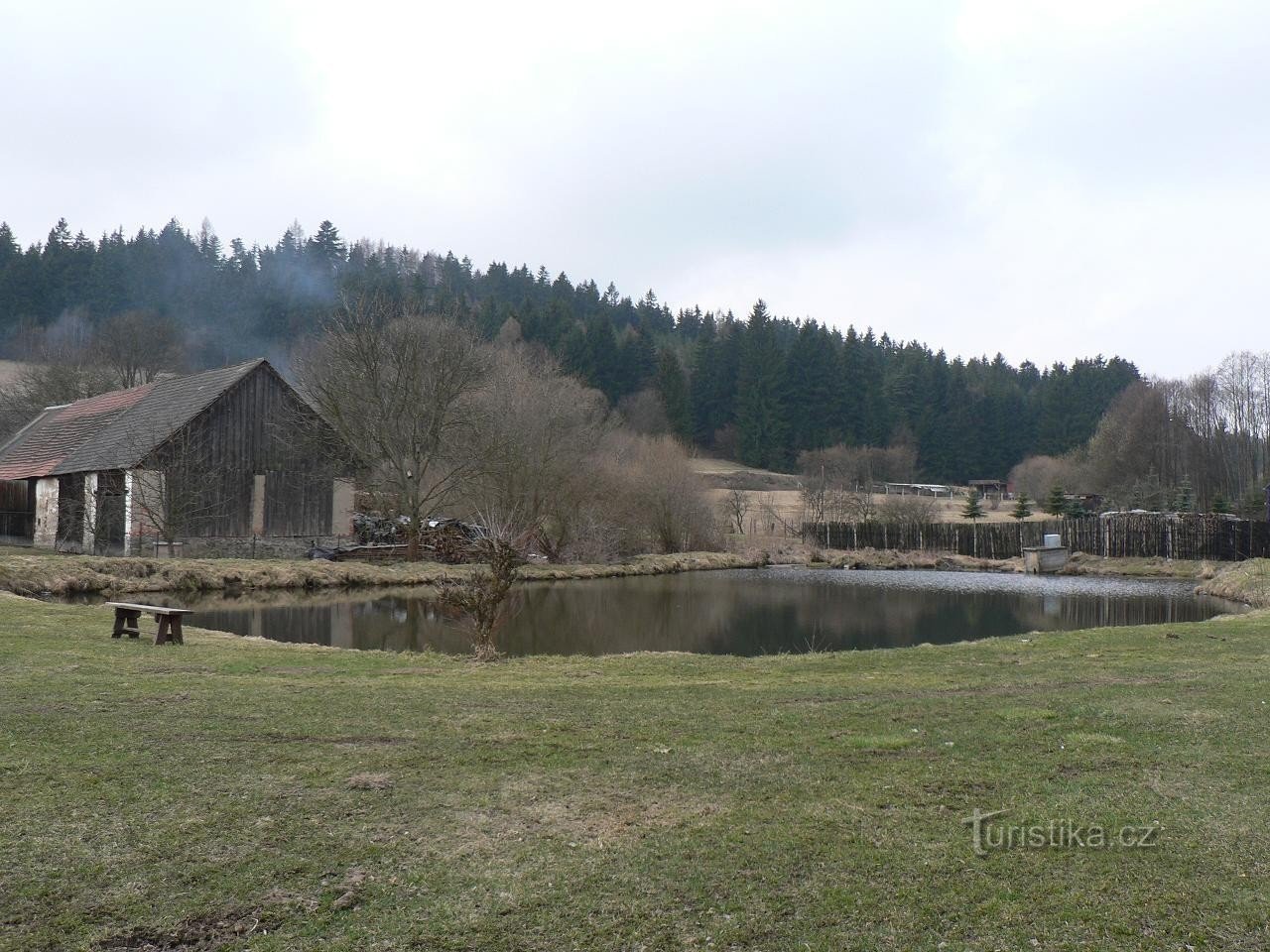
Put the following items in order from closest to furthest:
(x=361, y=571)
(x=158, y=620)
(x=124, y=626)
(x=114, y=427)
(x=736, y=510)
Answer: (x=158, y=620) → (x=124, y=626) → (x=361, y=571) → (x=114, y=427) → (x=736, y=510)

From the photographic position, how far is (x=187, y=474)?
1241 inches

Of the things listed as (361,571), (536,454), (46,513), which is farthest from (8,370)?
(361,571)

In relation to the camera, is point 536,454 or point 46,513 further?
point 536,454

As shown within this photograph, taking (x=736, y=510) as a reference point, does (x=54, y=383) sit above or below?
above

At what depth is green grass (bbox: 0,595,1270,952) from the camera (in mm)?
3971

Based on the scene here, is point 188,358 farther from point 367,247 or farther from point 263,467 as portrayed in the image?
point 367,247

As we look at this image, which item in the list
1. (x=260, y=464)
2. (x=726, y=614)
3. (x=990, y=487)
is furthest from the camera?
(x=990, y=487)

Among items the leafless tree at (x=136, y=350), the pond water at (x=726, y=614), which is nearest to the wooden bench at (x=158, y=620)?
the pond water at (x=726, y=614)

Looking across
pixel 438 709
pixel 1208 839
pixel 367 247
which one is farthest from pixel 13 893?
Answer: pixel 367 247

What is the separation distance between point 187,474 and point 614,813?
99.4 ft

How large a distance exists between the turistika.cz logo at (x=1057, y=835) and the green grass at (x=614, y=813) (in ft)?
0.28

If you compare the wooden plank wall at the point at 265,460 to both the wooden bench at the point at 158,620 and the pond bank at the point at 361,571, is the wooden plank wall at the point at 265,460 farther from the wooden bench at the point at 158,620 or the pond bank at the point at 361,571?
the wooden bench at the point at 158,620

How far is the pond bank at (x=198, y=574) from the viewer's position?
77.6 feet

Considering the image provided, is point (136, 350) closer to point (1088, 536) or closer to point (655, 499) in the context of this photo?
point (655, 499)
